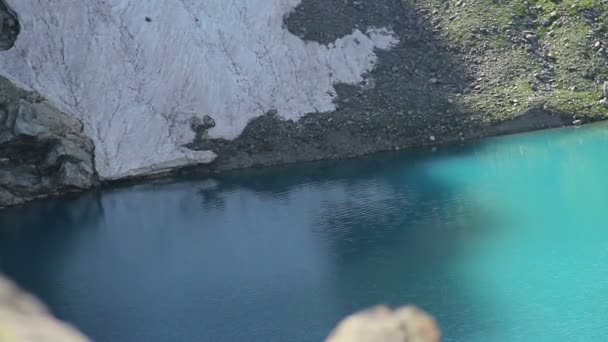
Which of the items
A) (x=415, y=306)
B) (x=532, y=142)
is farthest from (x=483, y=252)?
(x=532, y=142)

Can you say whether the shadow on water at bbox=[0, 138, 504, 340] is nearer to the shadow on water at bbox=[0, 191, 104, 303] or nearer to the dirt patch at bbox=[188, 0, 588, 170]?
the shadow on water at bbox=[0, 191, 104, 303]

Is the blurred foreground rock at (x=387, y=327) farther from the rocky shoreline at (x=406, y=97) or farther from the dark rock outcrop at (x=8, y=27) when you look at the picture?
the dark rock outcrop at (x=8, y=27)

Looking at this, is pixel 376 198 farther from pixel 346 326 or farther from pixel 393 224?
pixel 346 326

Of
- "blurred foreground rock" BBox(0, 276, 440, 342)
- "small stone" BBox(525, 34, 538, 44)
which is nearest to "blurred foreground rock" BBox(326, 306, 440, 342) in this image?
"blurred foreground rock" BBox(0, 276, 440, 342)

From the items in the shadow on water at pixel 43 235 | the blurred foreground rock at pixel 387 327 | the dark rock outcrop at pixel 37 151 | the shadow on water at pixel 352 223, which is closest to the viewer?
the blurred foreground rock at pixel 387 327

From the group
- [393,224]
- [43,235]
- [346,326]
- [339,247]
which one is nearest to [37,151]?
[43,235]

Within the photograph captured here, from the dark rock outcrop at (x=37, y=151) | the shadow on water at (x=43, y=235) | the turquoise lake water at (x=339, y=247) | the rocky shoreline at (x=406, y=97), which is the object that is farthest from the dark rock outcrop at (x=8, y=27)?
the turquoise lake water at (x=339, y=247)
